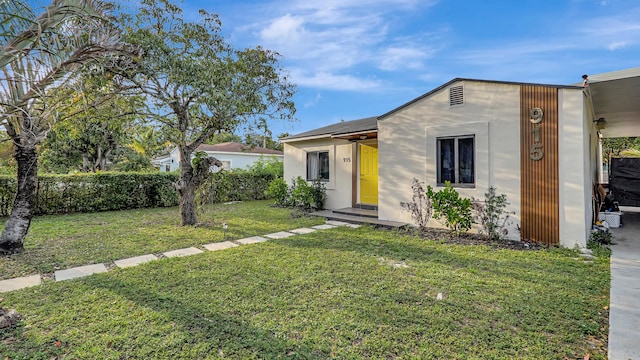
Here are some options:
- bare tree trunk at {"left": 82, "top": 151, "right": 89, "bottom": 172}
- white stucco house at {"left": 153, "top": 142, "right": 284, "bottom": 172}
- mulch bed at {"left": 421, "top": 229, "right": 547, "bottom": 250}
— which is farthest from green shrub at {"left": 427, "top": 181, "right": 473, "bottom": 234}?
bare tree trunk at {"left": 82, "top": 151, "right": 89, "bottom": 172}

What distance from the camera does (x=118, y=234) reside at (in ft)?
24.4

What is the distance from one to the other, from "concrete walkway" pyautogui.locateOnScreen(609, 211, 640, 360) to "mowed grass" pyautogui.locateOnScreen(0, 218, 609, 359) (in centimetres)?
10

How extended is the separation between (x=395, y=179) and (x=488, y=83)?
10.8ft

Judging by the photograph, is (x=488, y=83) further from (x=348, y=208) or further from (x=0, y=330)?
(x=0, y=330)

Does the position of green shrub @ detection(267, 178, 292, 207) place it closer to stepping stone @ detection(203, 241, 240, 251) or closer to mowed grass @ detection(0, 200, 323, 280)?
mowed grass @ detection(0, 200, 323, 280)

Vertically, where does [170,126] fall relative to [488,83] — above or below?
below

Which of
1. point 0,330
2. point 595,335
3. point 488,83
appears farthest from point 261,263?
point 488,83

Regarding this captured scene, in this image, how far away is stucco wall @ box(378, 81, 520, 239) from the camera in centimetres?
680

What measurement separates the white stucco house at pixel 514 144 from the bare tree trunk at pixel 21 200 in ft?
25.5

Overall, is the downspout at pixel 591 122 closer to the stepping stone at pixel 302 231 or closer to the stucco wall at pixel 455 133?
the stucco wall at pixel 455 133

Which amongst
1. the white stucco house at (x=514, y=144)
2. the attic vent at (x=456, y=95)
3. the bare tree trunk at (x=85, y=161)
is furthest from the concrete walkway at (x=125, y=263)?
the bare tree trunk at (x=85, y=161)

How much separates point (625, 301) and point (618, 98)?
19.8 ft

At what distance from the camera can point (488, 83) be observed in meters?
7.07

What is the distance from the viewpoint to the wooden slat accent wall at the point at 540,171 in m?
6.27
